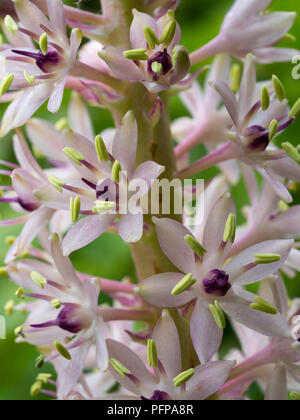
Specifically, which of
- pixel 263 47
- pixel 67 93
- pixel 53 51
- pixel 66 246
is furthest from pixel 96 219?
pixel 67 93

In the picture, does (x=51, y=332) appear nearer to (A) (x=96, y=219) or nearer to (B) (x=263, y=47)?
(A) (x=96, y=219)

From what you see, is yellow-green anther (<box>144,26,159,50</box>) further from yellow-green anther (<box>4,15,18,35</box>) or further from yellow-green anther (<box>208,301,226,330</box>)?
yellow-green anther (<box>208,301,226,330</box>)

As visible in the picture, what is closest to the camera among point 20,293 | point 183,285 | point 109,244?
point 183,285

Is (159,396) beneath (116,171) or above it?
beneath

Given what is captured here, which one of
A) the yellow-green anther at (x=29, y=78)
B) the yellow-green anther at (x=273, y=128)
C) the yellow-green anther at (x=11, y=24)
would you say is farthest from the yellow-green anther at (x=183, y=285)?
the yellow-green anther at (x=11, y=24)

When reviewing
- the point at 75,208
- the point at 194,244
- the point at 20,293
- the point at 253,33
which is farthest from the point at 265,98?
the point at 20,293

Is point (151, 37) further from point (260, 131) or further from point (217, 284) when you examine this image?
point (217, 284)

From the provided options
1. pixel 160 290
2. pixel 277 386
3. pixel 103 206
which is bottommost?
pixel 277 386

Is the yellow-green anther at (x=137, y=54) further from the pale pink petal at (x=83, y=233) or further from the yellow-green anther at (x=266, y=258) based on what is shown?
the yellow-green anther at (x=266, y=258)
